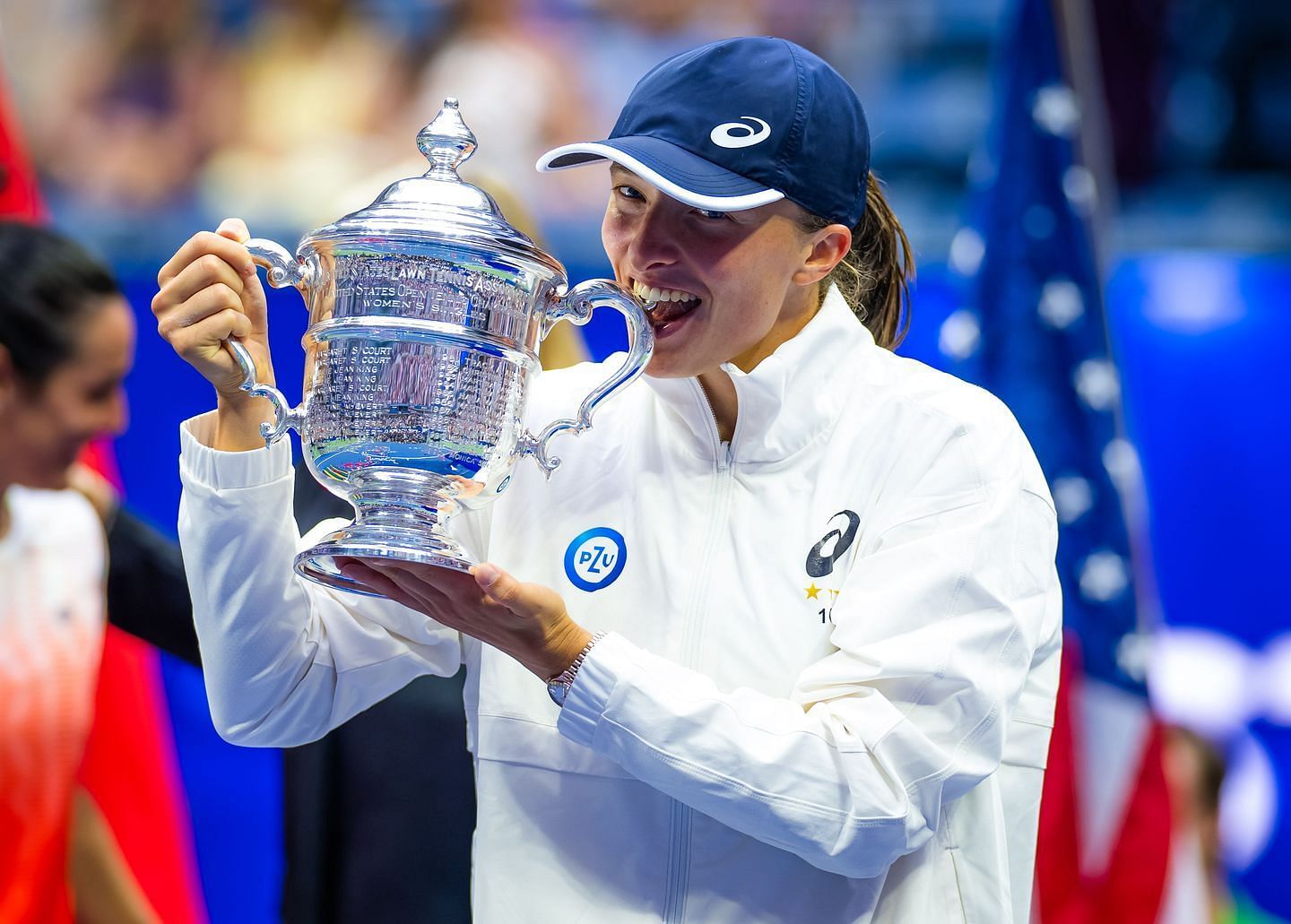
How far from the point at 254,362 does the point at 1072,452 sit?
6.10ft

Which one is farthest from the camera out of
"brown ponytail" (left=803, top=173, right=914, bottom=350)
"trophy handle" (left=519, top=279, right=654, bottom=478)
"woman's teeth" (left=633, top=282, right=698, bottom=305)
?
"brown ponytail" (left=803, top=173, right=914, bottom=350)

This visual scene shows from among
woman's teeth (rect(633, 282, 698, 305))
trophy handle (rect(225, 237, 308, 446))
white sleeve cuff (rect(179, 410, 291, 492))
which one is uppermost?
woman's teeth (rect(633, 282, 698, 305))

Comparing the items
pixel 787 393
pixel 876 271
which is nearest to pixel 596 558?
pixel 787 393

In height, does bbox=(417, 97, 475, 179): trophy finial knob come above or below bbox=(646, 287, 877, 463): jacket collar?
above

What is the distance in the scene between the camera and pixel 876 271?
5.39 ft

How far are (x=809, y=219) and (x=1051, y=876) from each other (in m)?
1.63

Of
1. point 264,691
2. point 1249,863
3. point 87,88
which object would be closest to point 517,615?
point 264,691

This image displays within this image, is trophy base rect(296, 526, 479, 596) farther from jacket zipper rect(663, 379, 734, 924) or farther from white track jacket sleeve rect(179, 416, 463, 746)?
jacket zipper rect(663, 379, 734, 924)

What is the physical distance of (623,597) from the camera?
4.67ft

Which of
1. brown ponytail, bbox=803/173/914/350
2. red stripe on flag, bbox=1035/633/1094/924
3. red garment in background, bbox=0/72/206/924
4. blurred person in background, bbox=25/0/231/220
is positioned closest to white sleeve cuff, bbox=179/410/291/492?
brown ponytail, bbox=803/173/914/350

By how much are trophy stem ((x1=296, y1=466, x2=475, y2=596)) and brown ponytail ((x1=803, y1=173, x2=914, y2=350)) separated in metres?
0.49

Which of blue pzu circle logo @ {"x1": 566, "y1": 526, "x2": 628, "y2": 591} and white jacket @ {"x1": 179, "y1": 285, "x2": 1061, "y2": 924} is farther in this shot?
blue pzu circle logo @ {"x1": 566, "y1": 526, "x2": 628, "y2": 591}

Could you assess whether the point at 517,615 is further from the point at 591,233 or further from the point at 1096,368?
the point at 591,233

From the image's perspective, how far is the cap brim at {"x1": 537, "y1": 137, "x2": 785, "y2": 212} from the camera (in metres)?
1.34
